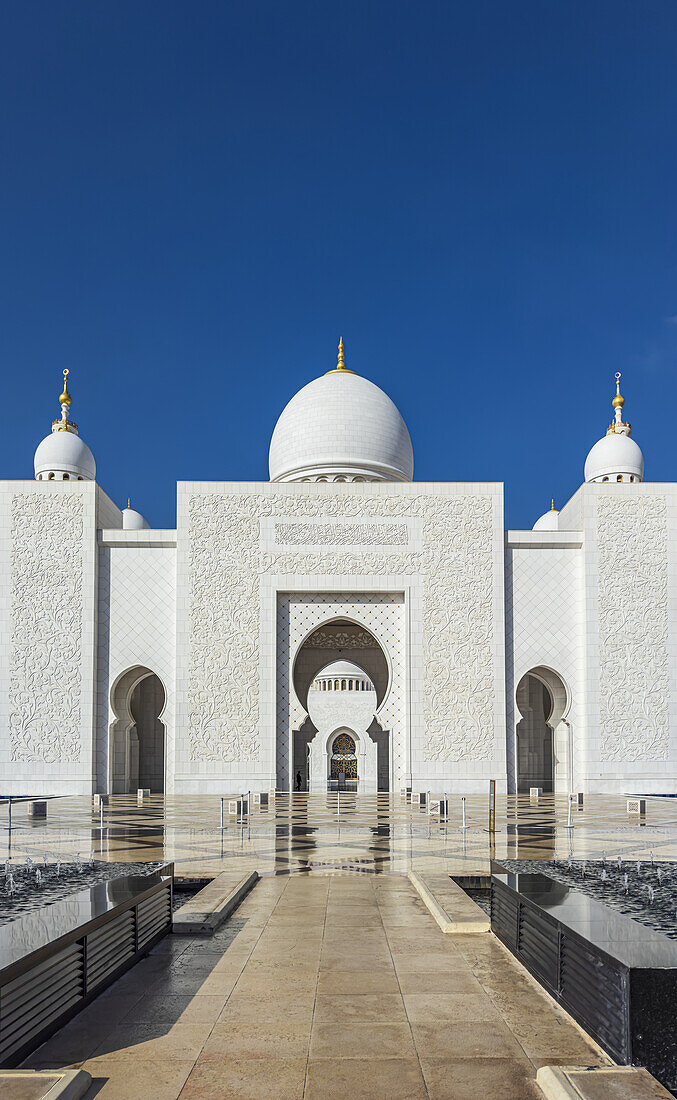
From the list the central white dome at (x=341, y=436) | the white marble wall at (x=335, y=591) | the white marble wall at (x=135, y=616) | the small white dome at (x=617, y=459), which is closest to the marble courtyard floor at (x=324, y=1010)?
the white marble wall at (x=335, y=591)

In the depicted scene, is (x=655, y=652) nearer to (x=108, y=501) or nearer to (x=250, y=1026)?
(x=108, y=501)

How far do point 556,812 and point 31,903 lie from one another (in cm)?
736

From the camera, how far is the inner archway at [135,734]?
44.3 ft

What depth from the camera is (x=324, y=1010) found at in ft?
8.68

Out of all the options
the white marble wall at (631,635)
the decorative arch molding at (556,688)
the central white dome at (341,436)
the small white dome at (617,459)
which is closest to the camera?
the white marble wall at (631,635)

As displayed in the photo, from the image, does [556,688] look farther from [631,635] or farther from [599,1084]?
[599,1084]

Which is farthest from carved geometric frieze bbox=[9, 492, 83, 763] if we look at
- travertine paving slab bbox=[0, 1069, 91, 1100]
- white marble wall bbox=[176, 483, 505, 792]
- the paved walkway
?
travertine paving slab bbox=[0, 1069, 91, 1100]

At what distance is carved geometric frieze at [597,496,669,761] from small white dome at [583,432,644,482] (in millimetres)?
2596

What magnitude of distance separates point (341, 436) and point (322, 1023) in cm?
1394

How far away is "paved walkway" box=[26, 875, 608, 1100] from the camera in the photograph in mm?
2111

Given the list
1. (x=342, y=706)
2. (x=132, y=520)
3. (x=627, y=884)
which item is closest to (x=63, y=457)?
(x=132, y=520)

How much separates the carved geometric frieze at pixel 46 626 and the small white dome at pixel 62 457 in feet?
10.4

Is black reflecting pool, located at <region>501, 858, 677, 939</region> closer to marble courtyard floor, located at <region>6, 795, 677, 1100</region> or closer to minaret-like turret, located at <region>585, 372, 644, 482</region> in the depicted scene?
marble courtyard floor, located at <region>6, 795, 677, 1100</region>

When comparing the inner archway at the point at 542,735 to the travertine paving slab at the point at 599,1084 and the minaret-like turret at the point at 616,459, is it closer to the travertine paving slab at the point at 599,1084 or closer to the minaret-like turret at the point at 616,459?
the minaret-like turret at the point at 616,459
